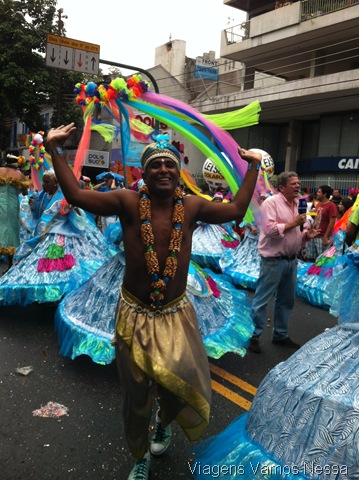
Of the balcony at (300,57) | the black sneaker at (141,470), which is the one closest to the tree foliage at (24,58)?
the balcony at (300,57)

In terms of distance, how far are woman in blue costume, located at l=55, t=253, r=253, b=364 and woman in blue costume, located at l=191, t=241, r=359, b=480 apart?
1408 mm

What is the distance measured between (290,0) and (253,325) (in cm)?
2102

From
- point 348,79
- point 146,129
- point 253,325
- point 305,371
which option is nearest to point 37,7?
point 348,79

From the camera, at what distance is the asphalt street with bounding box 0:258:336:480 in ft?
8.07

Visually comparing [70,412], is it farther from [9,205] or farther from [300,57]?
[300,57]

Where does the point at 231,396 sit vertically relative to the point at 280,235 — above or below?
below

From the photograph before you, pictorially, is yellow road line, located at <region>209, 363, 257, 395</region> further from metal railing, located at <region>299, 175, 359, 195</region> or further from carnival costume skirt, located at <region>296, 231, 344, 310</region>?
metal railing, located at <region>299, 175, 359, 195</region>

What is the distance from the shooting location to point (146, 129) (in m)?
4.23

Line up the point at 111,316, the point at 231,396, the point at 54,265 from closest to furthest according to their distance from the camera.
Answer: the point at 231,396 → the point at 111,316 → the point at 54,265

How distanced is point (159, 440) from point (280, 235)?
86.3 inches

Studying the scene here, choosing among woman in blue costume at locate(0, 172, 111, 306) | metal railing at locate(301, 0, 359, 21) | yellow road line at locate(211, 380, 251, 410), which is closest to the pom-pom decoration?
woman in blue costume at locate(0, 172, 111, 306)

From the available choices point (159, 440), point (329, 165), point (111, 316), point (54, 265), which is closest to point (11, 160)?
point (54, 265)

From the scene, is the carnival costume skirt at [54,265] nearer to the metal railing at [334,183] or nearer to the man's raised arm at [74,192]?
the man's raised arm at [74,192]

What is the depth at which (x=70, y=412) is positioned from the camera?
3.04 metres
